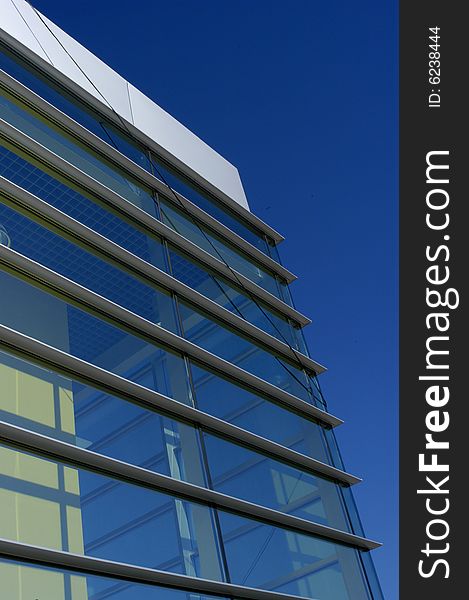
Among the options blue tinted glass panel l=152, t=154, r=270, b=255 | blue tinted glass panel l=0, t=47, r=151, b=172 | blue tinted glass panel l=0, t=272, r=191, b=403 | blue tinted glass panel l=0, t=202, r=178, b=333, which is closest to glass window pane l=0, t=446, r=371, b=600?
blue tinted glass panel l=0, t=272, r=191, b=403

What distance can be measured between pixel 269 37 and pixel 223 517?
10578 mm

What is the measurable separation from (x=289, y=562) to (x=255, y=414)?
1.49 m

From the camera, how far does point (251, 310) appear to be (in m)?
8.28

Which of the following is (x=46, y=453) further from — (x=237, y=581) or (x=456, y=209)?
(x=456, y=209)

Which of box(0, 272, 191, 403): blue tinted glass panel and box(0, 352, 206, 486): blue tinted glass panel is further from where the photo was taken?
box(0, 272, 191, 403): blue tinted glass panel

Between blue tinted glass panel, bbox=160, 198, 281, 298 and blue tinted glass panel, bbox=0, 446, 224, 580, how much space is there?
3573 millimetres

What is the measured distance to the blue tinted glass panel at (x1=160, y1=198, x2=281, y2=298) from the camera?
8141 millimetres

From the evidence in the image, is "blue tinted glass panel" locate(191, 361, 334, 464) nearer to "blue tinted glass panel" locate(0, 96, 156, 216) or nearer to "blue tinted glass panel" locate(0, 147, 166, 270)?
"blue tinted glass panel" locate(0, 147, 166, 270)

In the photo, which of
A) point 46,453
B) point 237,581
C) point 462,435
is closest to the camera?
point 46,453

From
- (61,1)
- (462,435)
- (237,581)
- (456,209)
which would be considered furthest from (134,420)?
(61,1)

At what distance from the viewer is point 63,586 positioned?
403 cm

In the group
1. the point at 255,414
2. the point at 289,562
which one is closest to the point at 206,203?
the point at 255,414

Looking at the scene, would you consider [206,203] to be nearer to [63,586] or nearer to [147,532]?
[147,532]

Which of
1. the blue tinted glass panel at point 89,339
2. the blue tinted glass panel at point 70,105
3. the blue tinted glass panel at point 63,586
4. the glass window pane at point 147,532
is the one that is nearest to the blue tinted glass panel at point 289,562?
the glass window pane at point 147,532
